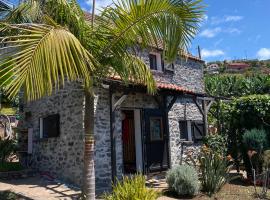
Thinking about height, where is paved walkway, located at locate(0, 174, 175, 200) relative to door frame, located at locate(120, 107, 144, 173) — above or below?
below

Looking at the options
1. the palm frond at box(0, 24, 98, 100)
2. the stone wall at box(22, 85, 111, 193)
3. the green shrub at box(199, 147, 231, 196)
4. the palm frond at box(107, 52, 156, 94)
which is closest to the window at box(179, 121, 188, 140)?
the green shrub at box(199, 147, 231, 196)

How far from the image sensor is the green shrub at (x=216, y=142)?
41.8 ft

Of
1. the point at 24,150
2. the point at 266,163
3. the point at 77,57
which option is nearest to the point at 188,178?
the point at 266,163

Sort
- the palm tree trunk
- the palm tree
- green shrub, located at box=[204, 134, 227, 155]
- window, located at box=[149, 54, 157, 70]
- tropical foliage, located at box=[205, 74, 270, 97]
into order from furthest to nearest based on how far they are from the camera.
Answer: tropical foliage, located at box=[205, 74, 270, 97]
window, located at box=[149, 54, 157, 70]
green shrub, located at box=[204, 134, 227, 155]
the palm tree trunk
the palm tree

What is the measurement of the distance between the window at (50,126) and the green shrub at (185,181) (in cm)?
415

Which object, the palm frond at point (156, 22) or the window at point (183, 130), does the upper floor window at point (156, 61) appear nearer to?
the window at point (183, 130)

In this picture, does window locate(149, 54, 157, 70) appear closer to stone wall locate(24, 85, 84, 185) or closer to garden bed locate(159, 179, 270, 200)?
stone wall locate(24, 85, 84, 185)

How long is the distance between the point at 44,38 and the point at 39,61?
0.40 m

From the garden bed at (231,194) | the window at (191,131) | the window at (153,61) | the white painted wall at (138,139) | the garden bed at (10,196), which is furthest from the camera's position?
the window at (153,61)

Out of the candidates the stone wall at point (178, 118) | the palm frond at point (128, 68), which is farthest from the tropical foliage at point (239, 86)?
the palm frond at point (128, 68)

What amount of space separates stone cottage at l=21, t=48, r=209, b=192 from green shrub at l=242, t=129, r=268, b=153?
105 inches

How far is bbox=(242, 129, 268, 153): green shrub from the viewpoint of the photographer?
34.5ft

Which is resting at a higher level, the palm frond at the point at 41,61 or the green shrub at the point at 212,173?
the palm frond at the point at 41,61

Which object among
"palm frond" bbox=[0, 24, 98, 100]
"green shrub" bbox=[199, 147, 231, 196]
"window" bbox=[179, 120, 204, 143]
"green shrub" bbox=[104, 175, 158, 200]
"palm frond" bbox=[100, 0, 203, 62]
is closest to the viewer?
"palm frond" bbox=[0, 24, 98, 100]
